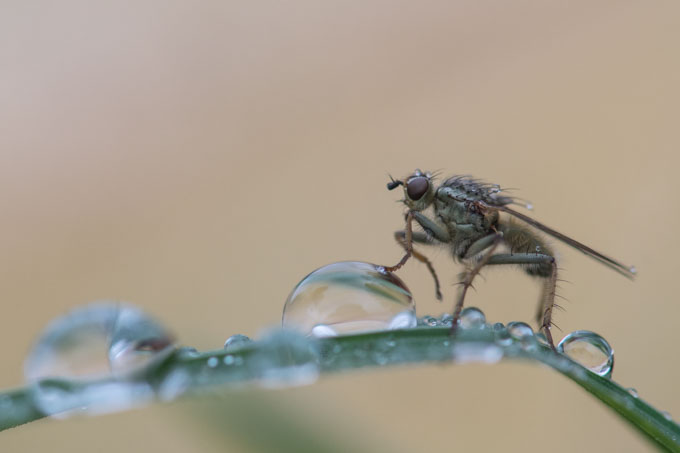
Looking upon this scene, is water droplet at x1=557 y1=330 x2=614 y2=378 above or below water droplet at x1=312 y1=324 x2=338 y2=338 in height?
below

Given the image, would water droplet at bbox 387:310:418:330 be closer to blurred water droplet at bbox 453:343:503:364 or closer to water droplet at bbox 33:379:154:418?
blurred water droplet at bbox 453:343:503:364

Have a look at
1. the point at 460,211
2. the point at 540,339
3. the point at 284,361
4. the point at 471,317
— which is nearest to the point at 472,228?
the point at 460,211

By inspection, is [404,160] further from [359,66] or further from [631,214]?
[631,214]

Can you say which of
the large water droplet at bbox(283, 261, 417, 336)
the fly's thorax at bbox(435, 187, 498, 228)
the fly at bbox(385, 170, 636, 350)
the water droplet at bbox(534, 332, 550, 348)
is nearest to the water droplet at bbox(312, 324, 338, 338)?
the large water droplet at bbox(283, 261, 417, 336)

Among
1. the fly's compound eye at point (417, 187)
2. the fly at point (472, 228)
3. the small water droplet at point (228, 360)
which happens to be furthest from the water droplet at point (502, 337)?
the fly's compound eye at point (417, 187)

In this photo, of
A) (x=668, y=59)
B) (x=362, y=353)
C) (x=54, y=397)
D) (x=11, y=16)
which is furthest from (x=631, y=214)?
(x=11, y=16)

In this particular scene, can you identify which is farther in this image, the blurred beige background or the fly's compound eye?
the blurred beige background
